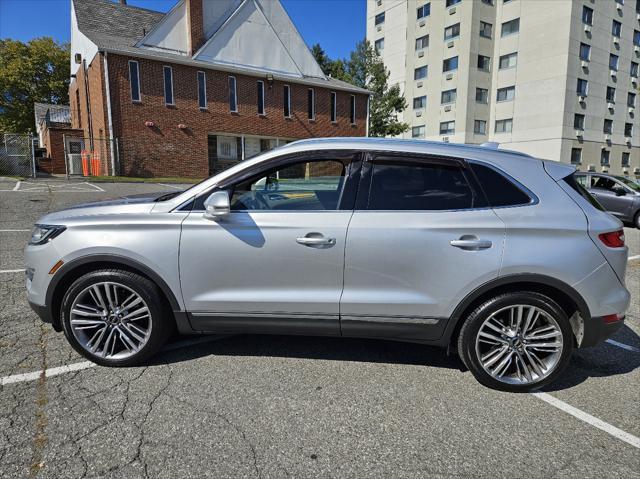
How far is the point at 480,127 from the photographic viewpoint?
129 feet

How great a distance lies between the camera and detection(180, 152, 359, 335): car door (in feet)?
9.72

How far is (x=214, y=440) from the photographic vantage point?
2.44 metres

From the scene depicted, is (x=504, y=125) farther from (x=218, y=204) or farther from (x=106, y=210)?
(x=106, y=210)

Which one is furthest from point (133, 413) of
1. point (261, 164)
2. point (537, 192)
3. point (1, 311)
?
point (537, 192)

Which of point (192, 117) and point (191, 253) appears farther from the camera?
point (192, 117)

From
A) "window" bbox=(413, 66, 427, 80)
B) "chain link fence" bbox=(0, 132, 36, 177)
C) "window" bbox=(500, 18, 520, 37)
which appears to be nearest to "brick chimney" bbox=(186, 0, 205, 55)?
"chain link fence" bbox=(0, 132, 36, 177)

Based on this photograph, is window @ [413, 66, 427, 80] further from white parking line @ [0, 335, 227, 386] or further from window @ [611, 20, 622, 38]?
white parking line @ [0, 335, 227, 386]

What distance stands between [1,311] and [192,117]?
66.6 feet

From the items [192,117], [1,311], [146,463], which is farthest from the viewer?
[192,117]

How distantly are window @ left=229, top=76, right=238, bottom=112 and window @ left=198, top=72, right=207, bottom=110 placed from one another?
152 cm

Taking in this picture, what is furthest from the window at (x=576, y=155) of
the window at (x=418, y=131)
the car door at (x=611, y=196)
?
the car door at (x=611, y=196)

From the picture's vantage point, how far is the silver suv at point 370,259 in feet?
9.52

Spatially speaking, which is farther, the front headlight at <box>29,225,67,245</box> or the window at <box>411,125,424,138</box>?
the window at <box>411,125,424,138</box>

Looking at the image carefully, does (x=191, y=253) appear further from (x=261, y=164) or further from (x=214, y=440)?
(x=214, y=440)
